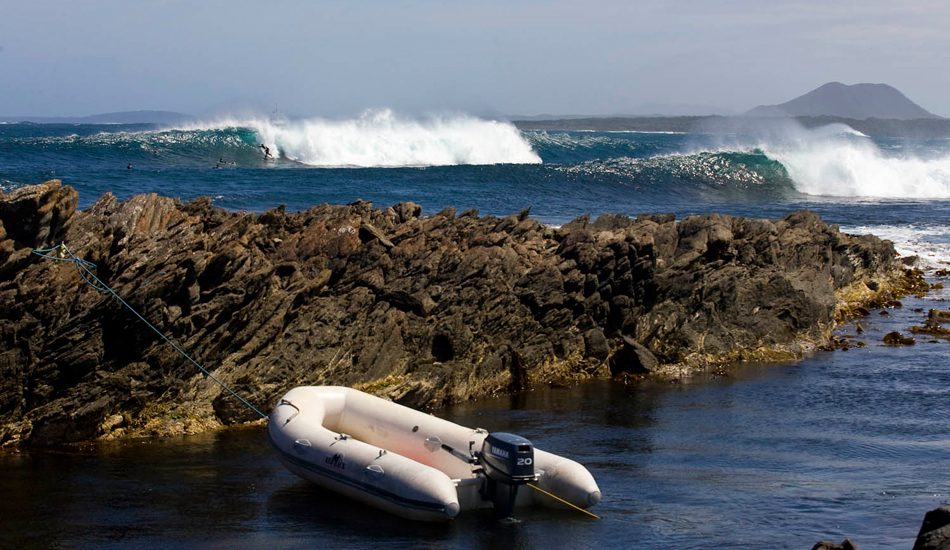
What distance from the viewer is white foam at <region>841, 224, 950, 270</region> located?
2975 cm

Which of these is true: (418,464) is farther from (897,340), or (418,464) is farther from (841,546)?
(897,340)

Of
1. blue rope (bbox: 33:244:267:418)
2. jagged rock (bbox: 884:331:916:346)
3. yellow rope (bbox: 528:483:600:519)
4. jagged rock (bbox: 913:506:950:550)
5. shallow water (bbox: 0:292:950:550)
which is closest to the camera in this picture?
jagged rock (bbox: 913:506:950:550)

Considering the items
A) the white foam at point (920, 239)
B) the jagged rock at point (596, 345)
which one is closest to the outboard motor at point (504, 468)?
the jagged rock at point (596, 345)

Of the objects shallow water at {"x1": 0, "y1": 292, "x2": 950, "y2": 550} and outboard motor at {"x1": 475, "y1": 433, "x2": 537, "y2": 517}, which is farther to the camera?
outboard motor at {"x1": 475, "y1": 433, "x2": 537, "y2": 517}

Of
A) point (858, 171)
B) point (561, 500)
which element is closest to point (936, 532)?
point (561, 500)

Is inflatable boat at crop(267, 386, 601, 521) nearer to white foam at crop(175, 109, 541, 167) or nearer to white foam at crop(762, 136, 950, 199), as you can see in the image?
white foam at crop(762, 136, 950, 199)

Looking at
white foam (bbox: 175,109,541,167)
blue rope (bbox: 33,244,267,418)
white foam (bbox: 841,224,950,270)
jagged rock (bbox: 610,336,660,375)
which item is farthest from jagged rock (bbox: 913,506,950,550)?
white foam (bbox: 175,109,541,167)

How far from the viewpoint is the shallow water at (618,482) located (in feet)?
30.5

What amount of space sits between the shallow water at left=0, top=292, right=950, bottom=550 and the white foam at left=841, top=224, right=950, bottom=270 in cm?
1583

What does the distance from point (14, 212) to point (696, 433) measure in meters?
9.68

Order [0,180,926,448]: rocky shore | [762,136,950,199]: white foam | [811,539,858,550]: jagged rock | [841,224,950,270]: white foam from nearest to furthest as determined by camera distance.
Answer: [811,539,858,550]: jagged rock → [0,180,926,448]: rocky shore → [841,224,950,270]: white foam → [762,136,950,199]: white foam

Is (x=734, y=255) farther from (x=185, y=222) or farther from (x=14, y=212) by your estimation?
(x=14, y=212)

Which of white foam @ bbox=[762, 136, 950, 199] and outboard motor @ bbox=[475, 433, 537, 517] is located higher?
white foam @ bbox=[762, 136, 950, 199]

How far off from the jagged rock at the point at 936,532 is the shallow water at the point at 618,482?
1643 millimetres
